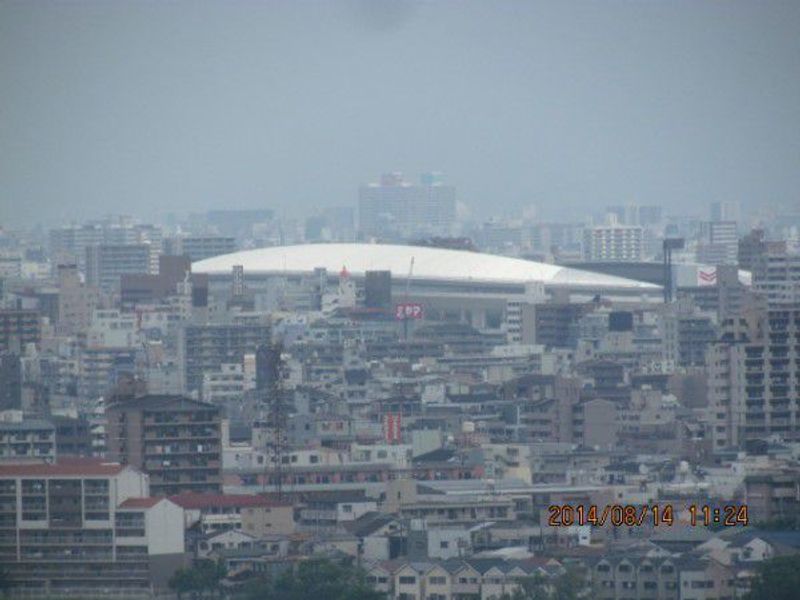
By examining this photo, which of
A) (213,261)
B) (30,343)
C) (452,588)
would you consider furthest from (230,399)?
(213,261)

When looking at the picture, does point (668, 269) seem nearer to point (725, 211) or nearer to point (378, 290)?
point (378, 290)

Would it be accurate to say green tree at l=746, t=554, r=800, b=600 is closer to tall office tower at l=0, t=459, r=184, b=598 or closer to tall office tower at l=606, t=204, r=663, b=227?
tall office tower at l=0, t=459, r=184, b=598

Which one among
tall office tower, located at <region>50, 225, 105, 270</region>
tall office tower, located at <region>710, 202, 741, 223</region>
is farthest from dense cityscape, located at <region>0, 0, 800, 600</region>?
tall office tower, located at <region>710, 202, 741, 223</region>

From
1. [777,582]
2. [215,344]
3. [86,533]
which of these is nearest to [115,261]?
[215,344]

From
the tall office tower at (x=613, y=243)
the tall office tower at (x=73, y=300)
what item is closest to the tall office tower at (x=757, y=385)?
the tall office tower at (x=73, y=300)

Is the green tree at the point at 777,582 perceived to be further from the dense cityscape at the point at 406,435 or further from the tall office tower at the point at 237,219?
the tall office tower at the point at 237,219

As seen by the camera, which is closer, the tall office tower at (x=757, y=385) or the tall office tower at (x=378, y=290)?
the tall office tower at (x=757, y=385)
